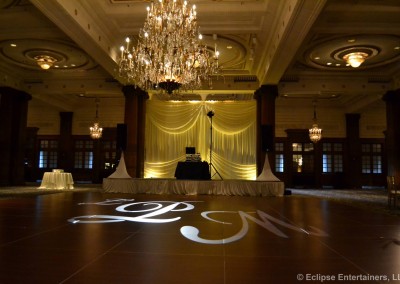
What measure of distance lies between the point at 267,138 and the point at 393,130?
16.1 feet

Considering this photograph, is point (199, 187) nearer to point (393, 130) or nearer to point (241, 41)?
point (241, 41)

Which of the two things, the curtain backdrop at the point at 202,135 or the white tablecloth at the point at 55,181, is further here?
the curtain backdrop at the point at 202,135

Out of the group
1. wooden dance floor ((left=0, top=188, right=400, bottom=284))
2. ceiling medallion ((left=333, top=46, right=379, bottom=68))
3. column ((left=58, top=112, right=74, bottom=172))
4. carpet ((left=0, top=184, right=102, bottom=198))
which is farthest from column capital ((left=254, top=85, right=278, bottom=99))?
column ((left=58, top=112, right=74, bottom=172))

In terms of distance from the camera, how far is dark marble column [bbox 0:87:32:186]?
1266 cm

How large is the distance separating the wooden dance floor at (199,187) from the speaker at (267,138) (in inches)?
55.6

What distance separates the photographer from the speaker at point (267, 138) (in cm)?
1084

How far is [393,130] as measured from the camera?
471 inches

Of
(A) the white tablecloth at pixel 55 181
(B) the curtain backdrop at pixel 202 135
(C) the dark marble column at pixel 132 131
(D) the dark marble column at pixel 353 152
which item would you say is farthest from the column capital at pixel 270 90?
(A) the white tablecloth at pixel 55 181

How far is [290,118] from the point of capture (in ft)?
54.4

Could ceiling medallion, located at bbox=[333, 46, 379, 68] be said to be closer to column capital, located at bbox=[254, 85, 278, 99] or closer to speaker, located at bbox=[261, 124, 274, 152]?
column capital, located at bbox=[254, 85, 278, 99]

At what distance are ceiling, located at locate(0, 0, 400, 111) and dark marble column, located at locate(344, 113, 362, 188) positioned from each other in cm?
289

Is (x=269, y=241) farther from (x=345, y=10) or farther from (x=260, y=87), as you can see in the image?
(x=260, y=87)

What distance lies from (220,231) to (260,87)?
29.8 feet

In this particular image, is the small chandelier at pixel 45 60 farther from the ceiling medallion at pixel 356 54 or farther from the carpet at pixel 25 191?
the ceiling medallion at pixel 356 54
